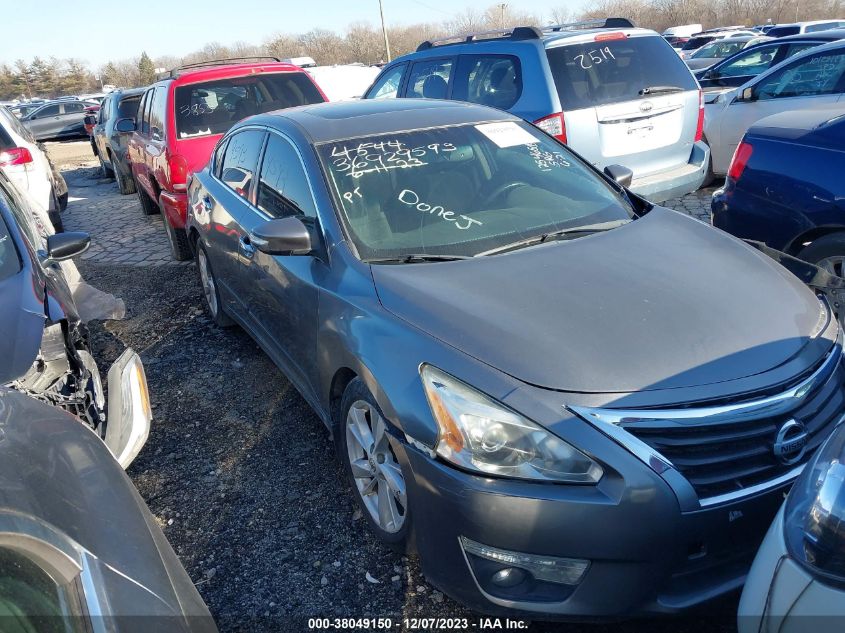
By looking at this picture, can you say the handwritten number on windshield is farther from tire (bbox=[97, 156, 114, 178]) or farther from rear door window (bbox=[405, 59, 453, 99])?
tire (bbox=[97, 156, 114, 178])

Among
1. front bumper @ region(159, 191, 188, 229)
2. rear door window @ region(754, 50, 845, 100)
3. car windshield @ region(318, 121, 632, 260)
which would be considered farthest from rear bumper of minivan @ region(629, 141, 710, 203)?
front bumper @ region(159, 191, 188, 229)

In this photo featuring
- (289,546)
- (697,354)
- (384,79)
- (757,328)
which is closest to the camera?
(697,354)

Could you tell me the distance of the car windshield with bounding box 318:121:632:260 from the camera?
10.3 ft

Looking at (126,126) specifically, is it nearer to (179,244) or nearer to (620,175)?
(179,244)

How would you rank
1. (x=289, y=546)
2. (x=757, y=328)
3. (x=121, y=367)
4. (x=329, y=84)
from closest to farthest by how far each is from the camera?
1. (x=757, y=328)
2. (x=289, y=546)
3. (x=121, y=367)
4. (x=329, y=84)

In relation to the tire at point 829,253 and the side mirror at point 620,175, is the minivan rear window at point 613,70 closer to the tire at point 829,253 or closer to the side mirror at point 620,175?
the side mirror at point 620,175

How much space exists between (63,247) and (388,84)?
17.4 ft

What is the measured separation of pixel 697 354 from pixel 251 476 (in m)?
2.25

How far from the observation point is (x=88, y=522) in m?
1.71

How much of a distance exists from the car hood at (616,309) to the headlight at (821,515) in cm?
48

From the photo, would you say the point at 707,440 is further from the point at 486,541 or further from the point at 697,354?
the point at 486,541

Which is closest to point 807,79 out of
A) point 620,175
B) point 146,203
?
point 620,175

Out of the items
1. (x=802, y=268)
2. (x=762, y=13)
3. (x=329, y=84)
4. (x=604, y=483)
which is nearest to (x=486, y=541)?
(x=604, y=483)

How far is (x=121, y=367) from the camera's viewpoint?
11.3 feet
